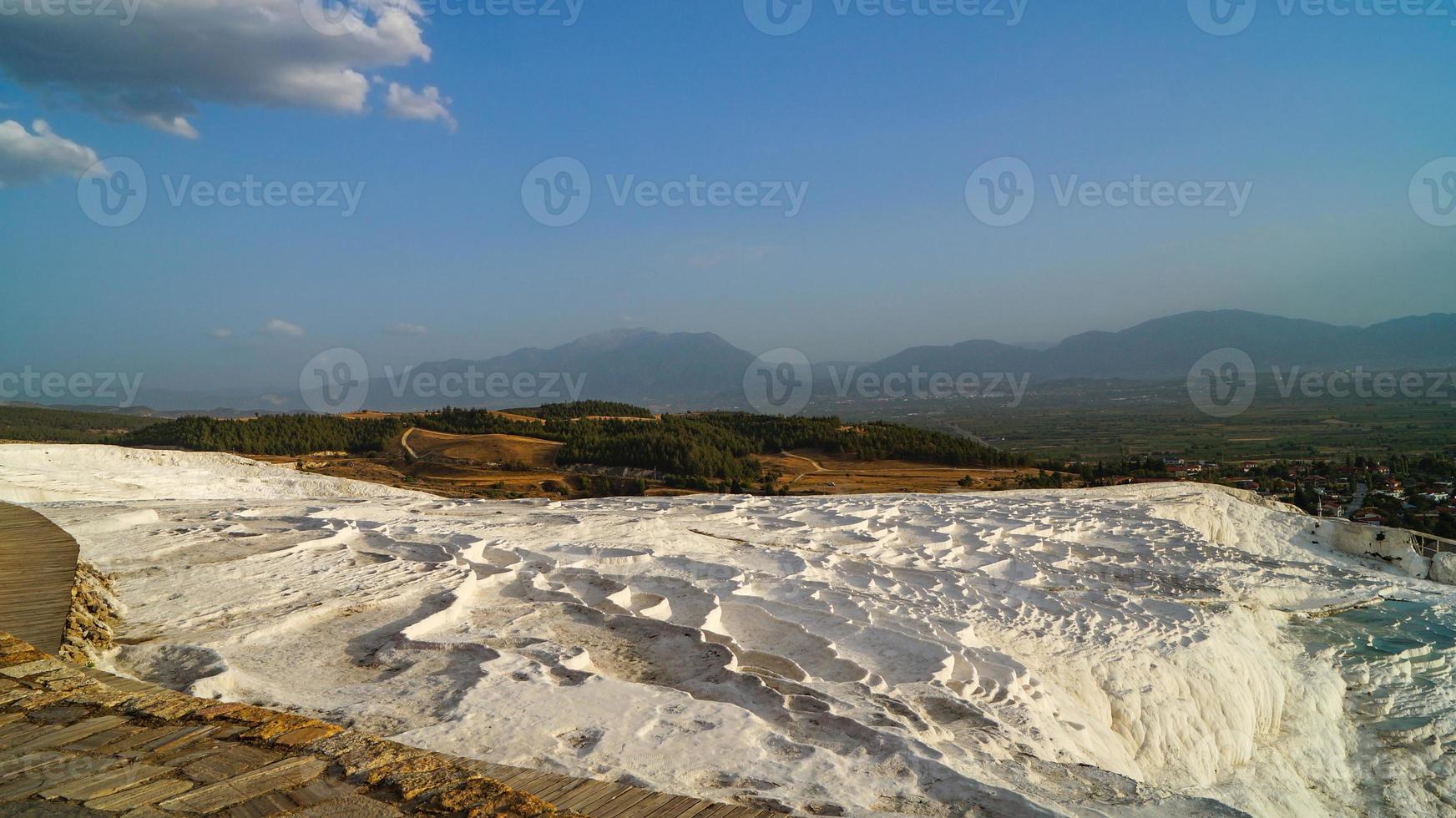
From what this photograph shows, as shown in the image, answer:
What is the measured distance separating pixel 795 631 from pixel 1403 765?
6.60 metres

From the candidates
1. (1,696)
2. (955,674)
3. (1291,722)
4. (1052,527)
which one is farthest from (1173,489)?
(1,696)

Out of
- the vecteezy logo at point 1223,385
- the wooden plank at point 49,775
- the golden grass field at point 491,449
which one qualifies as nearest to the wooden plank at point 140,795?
the wooden plank at point 49,775

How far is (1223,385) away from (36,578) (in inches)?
5341

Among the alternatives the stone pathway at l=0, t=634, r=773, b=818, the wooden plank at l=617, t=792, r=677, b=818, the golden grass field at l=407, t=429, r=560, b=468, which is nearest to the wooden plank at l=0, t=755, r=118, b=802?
the stone pathway at l=0, t=634, r=773, b=818

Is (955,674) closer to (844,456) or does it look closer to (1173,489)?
(1173,489)

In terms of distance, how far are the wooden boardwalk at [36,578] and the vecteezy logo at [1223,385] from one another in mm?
97826

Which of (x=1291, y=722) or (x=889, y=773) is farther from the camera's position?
(x=1291, y=722)

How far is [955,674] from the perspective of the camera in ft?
22.9

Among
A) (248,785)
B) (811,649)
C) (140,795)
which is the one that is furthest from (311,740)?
(811,649)

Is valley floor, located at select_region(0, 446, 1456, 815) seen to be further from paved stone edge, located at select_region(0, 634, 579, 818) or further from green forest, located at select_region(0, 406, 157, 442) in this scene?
green forest, located at select_region(0, 406, 157, 442)
